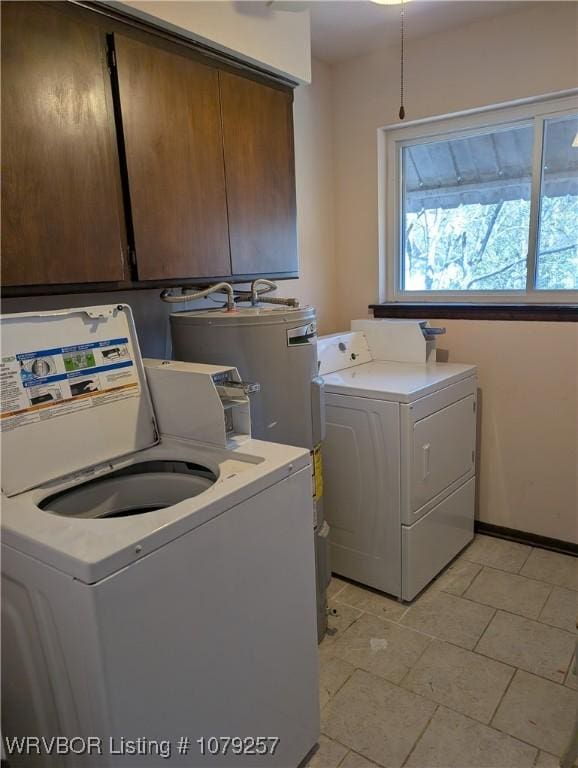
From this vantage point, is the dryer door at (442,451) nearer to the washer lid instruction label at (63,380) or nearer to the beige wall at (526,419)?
the beige wall at (526,419)

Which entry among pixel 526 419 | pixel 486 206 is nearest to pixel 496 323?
pixel 526 419

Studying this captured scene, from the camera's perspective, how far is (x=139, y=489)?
152cm

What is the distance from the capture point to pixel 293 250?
7.20ft

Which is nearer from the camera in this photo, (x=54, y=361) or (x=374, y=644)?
(x=54, y=361)

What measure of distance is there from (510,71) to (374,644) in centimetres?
260

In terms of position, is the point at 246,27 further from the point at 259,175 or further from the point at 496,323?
the point at 496,323

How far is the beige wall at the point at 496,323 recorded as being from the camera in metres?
2.36

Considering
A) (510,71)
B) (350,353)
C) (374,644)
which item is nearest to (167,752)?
(374,644)

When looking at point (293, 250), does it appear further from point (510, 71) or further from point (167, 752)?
point (167, 752)

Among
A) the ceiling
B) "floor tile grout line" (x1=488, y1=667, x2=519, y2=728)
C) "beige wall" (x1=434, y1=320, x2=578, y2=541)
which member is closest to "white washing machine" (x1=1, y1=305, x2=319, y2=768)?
"floor tile grout line" (x1=488, y1=667, x2=519, y2=728)

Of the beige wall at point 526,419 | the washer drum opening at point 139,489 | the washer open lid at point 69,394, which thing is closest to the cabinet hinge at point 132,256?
the washer open lid at point 69,394

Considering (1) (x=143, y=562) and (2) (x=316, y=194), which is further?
(2) (x=316, y=194)

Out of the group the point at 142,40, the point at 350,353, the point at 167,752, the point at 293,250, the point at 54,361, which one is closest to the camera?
the point at 167,752

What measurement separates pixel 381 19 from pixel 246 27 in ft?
3.13
